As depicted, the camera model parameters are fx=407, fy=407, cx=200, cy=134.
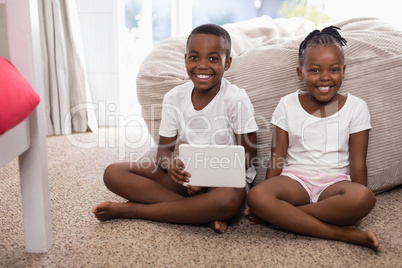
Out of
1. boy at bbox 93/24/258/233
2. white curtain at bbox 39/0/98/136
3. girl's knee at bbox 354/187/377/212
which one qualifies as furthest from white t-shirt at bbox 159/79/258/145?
white curtain at bbox 39/0/98/136

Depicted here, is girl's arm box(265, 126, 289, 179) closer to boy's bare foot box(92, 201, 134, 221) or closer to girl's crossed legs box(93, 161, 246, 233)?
girl's crossed legs box(93, 161, 246, 233)

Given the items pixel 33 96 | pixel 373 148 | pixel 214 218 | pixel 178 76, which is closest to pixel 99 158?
pixel 178 76

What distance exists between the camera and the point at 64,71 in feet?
7.13

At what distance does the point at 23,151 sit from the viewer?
0.88 metres

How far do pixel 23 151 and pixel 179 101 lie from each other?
0.49 meters

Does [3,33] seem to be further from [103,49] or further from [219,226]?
[103,49]

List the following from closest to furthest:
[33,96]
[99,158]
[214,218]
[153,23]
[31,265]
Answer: [33,96] < [31,265] < [214,218] < [99,158] < [153,23]

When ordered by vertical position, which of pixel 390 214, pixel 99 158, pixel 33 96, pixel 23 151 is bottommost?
pixel 99 158

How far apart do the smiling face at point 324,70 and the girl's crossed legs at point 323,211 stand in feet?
0.85

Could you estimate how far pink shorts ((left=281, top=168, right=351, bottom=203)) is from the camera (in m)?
1.12

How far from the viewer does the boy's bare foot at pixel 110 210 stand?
3.65ft

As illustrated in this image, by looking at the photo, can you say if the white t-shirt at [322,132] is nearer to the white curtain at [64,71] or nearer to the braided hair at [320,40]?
the braided hair at [320,40]

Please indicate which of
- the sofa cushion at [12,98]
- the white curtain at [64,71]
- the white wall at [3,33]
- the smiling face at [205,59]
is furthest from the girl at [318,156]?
the white curtain at [64,71]

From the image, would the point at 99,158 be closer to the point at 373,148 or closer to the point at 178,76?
the point at 178,76
